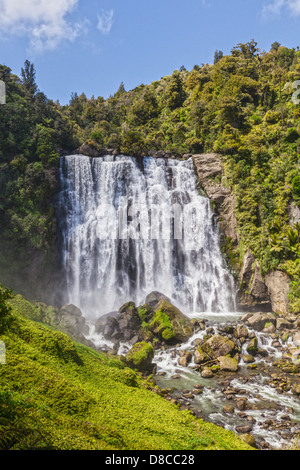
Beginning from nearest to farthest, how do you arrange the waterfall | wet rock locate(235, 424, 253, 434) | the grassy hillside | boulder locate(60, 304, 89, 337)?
the grassy hillside, wet rock locate(235, 424, 253, 434), boulder locate(60, 304, 89, 337), the waterfall

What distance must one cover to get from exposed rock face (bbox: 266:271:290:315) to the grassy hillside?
1819 cm

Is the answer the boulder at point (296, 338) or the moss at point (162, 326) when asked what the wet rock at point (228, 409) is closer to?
the moss at point (162, 326)

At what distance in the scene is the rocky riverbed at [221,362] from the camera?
12.5 meters

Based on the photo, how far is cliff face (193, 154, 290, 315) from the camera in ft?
84.2

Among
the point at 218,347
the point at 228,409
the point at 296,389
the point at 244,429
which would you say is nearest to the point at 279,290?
the point at 218,347

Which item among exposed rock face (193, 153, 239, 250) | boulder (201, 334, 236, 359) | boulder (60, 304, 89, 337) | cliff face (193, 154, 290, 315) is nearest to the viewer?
boulder (201, 334, 236, 359)

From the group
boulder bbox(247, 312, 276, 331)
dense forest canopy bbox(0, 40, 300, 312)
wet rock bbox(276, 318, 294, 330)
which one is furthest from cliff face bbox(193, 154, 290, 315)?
boulder bbox(247, 312, 276, 331)

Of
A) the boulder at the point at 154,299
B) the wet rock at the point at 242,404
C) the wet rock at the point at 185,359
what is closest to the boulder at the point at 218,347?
the wet rock at the point at 185,359

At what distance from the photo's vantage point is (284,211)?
1097 inches

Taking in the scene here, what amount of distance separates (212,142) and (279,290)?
23.4 meters

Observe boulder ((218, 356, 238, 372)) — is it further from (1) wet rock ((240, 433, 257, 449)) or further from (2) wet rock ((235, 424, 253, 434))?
(1) wet rock ((240, 433, 257, 449))

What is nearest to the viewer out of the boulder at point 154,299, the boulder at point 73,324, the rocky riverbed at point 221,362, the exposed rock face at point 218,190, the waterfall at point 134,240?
the rocky riverbed at point 221,362

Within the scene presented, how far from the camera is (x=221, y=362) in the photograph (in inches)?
681
